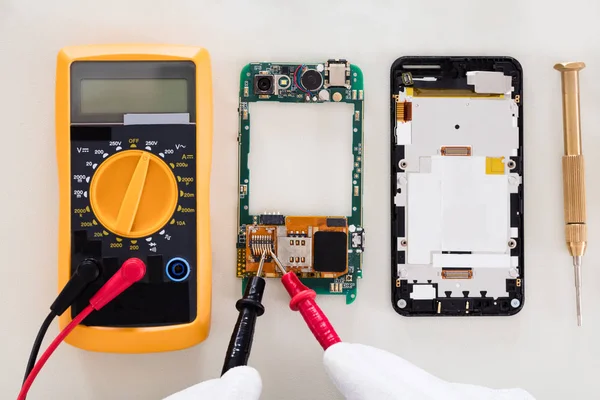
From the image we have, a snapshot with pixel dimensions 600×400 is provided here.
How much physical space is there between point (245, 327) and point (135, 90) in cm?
45

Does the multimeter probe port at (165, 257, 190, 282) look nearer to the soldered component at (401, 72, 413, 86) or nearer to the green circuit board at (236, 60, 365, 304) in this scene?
the green circuit board at (236, 60, 365, 304)

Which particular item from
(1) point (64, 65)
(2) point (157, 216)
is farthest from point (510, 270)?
(1) point (64, 65)

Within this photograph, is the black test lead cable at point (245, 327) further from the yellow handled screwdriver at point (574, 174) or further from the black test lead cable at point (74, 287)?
the yellow handled screwdriver at point (574, 174)

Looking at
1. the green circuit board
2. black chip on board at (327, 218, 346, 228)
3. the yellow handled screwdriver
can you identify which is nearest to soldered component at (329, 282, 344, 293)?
the green circuit board

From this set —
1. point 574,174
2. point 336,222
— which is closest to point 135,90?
point 336,222

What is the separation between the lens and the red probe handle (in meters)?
0.78

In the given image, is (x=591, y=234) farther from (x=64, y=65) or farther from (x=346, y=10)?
(x=64, y=65)

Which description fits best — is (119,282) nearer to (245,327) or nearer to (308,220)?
(245,327)

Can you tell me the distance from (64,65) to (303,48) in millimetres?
429

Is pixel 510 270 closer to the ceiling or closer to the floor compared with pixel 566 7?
→ closer to the floor

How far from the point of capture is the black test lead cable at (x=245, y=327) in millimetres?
768

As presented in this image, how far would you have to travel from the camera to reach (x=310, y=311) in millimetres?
796

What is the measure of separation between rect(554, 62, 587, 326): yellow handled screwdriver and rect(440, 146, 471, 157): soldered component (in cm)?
19

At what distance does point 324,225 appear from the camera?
896 mm
